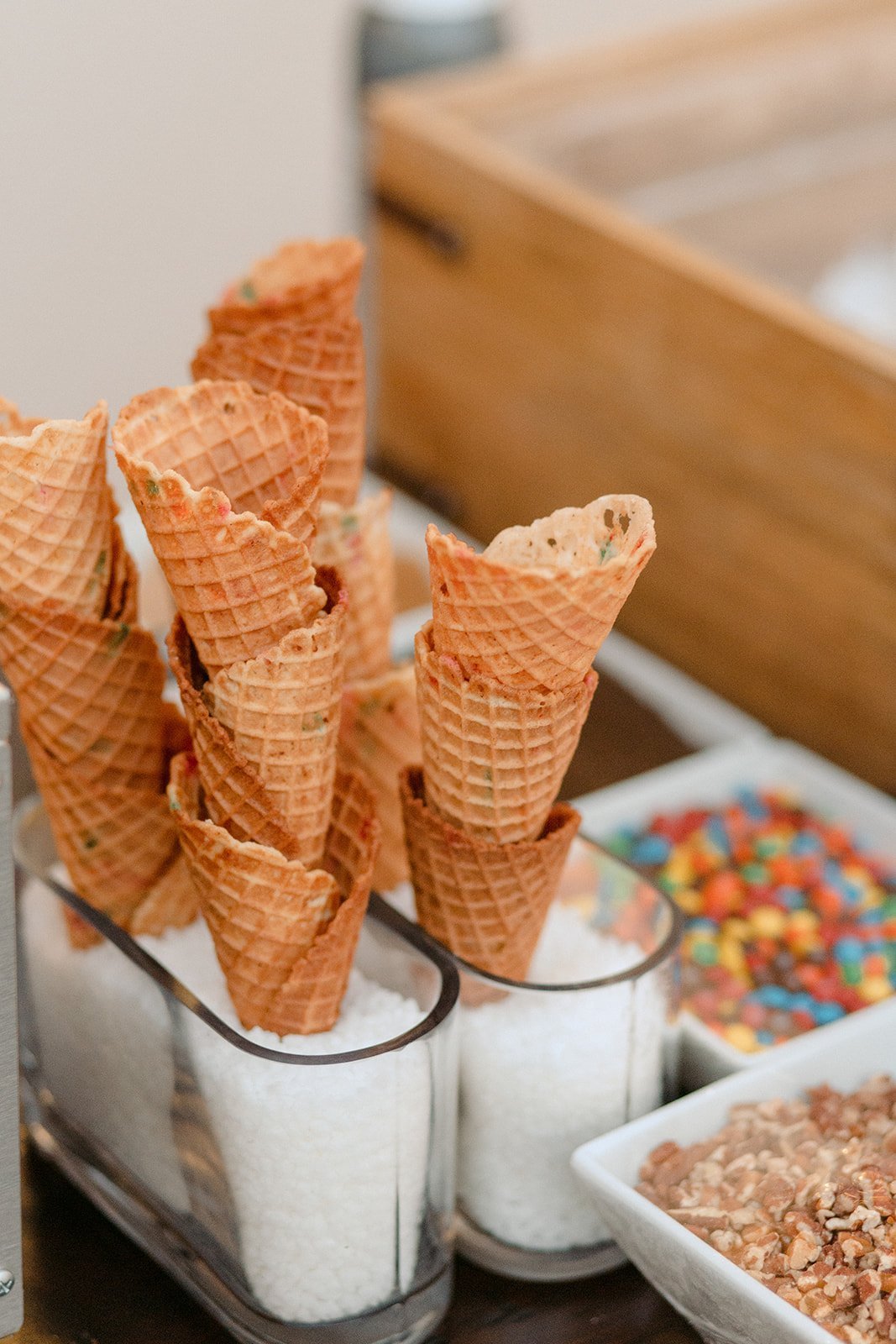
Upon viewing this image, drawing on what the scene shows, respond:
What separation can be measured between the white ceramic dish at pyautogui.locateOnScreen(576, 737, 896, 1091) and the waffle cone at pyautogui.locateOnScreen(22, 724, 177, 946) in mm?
448

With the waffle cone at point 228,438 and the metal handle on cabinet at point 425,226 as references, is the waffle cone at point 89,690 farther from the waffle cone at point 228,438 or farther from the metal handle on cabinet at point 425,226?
the metal handle on cabinet at point 425,226

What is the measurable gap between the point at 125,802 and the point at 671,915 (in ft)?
0.92

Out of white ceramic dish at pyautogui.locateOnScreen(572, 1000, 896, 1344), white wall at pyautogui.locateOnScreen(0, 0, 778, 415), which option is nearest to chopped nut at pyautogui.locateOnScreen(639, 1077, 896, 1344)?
→ white ceramic dish at pyautogui.locateOnScreen(572, 1000, 896, 1344)

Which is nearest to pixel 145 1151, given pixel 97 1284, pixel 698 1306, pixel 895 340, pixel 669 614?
pixel 97 1284

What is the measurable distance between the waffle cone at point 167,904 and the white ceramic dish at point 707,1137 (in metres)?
0.23

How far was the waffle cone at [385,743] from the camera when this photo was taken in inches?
35.3

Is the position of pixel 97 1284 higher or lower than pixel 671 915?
lower

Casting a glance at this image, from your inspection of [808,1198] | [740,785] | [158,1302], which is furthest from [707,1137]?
[740,785]

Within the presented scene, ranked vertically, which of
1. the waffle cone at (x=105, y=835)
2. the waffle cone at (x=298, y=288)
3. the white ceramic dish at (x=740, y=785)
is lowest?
→ the white ceramic dish at (x=740, y=785)

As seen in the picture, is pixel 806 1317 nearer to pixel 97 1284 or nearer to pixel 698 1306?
pixel 698 1306

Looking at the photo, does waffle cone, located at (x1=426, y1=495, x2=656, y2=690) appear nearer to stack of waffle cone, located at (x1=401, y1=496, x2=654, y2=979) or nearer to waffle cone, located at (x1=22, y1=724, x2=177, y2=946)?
stack of waffle cone, located at (x1=401, y1=496, x2=654, y2=979)

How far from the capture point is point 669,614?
58.8 inches

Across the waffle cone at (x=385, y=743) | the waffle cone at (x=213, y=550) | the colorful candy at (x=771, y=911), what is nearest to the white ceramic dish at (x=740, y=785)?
the colorful candy at (x=771, y=911)

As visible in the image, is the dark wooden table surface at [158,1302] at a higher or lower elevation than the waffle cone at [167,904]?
lower
